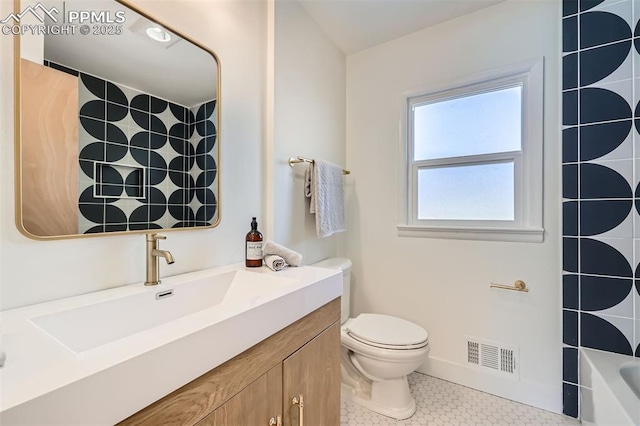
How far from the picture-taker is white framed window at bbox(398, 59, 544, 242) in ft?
5.41

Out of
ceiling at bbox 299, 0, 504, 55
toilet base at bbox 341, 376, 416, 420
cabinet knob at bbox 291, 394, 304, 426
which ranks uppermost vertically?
ceiling at bbox 299, 0, 504, 55

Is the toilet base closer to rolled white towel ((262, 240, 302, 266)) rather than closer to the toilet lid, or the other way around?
the toilet lid

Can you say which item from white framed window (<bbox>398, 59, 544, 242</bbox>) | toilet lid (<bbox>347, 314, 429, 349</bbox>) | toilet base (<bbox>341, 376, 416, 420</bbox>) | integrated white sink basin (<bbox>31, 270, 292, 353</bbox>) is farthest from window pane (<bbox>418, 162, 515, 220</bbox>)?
integrated white sink basin (<bbox>31, 270, 292, 353</bbox>)

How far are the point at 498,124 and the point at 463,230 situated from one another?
0.69 metres

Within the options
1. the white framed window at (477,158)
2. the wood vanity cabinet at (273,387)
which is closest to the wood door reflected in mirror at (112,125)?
the wood vanity cabinet at (273,387)

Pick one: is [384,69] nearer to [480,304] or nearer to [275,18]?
[275,18]

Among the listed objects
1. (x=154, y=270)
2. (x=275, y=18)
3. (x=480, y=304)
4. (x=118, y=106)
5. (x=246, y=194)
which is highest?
(x=275, y=18)

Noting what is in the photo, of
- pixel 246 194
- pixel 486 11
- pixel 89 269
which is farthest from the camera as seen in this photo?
pixel 486 11

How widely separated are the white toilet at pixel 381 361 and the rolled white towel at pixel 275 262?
52cm

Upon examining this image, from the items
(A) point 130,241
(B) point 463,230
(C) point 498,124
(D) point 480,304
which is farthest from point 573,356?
(A) point 130,241

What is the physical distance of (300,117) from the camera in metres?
1.75

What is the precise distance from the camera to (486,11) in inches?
69.2

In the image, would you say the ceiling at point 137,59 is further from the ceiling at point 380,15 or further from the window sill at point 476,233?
the window sill at point 476,233

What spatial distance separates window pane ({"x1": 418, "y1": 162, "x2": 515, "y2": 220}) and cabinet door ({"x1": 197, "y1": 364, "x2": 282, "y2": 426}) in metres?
1.53
